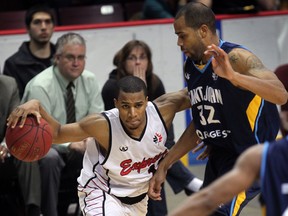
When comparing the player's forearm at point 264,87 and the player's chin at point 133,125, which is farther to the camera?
the player's chin at point 133,125

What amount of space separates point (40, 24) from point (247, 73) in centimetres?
334

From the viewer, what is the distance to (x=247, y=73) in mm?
5055

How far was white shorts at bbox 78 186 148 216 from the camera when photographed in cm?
544

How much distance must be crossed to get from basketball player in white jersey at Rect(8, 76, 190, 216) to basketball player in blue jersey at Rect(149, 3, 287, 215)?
23 centimetres

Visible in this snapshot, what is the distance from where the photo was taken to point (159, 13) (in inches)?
370

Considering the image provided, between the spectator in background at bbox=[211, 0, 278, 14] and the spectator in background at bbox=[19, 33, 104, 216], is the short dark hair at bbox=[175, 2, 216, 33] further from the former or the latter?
the spectator in background at bbox=[211, 0, 278, 14]

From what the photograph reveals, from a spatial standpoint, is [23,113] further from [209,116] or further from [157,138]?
[209,116]

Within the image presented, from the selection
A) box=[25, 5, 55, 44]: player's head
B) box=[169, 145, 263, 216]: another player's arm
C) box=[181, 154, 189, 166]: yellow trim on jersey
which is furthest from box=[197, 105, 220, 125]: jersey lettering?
box=[181, 154, 189, 166]: yellow trim on jersey

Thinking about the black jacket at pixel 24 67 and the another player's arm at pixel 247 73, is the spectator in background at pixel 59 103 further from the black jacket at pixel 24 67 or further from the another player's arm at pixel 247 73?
the another player's arm at pixel 247 73

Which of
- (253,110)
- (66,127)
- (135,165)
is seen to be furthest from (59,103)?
(253,110)

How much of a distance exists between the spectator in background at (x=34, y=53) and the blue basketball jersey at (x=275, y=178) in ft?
14.5

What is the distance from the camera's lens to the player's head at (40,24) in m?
7.77

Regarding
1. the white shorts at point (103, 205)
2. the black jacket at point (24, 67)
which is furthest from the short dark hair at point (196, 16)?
the black jacket at point (24, 67)

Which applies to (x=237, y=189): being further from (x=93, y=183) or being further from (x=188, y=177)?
(x=188, y=177)
